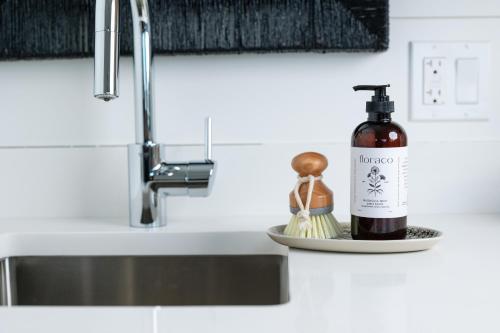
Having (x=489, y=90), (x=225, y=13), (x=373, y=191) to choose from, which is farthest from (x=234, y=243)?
(x=489, y=90)

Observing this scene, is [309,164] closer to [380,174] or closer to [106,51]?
[380,174]

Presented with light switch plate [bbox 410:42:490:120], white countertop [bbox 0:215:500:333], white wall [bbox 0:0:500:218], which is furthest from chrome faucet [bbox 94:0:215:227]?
light switch plate [bbox 410:42:490:120]

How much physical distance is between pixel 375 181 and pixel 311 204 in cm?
8

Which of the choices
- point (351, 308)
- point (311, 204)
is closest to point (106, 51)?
point (311, 204)

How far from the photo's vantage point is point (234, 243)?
83cm

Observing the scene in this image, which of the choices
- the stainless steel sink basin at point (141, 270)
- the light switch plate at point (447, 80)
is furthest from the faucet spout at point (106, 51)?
the light switch plate at point (447, 80)

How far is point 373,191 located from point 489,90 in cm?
40

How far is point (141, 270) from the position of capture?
85 cm

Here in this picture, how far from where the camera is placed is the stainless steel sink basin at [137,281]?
0.84 meters

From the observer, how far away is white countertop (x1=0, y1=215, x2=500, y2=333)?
1.48ft

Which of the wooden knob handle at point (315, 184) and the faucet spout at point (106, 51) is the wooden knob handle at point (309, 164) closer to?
the wooden knob handle at point (315, 184)

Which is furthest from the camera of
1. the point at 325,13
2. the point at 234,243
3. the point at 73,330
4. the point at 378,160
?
the point at 325,13

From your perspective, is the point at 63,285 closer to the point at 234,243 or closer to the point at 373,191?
the point at 234,243

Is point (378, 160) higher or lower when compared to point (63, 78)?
lower
